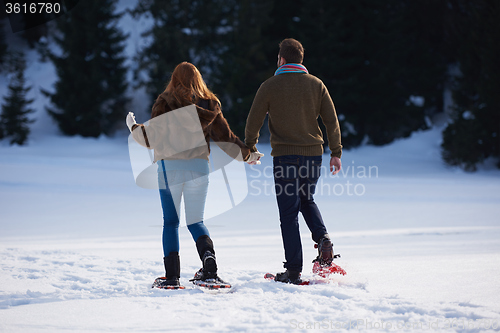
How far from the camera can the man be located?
11.3ft

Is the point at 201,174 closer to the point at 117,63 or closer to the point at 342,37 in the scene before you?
the point at 342,37

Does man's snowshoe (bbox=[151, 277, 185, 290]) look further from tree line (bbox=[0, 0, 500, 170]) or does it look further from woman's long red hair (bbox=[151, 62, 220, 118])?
tree line (bbox=[0, 0, 500, 170])

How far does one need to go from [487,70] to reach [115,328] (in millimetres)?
16303

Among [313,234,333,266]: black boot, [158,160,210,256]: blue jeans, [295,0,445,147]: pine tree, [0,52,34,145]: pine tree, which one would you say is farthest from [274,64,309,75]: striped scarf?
[0,52,34,145]: pine tree

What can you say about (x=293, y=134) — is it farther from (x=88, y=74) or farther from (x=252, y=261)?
(x=88, y=74)

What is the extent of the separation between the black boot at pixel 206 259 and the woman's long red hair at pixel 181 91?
98 cm

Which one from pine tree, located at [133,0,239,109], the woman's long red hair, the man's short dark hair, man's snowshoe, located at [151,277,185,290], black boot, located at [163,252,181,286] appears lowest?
man's snowshoe, located at [151,277,185,290]

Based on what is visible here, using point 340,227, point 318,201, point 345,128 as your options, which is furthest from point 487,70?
point 340,227

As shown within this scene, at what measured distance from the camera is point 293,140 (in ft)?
11.3

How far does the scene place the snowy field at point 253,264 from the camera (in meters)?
2.64

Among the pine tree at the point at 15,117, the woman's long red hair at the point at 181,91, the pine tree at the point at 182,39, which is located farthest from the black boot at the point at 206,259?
the pine tree at the point at 15,117

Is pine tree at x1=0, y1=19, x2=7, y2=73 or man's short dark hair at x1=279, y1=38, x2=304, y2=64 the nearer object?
man's short dark hair at x1=279, y1=38, x2=304, y2=64

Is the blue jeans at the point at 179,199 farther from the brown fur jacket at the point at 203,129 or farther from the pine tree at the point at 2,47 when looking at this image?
the pine tree at the point at 2,47

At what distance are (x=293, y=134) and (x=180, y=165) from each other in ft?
2.87
